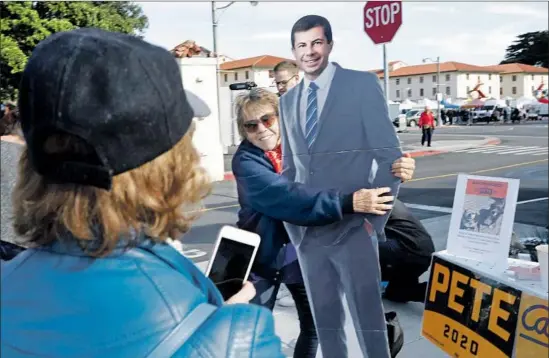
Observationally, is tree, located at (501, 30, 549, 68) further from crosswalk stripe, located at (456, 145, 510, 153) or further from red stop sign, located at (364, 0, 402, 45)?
crosswalk stripe, located at (456, 145, 510, 153)

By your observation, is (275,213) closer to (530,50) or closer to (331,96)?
(331,96)

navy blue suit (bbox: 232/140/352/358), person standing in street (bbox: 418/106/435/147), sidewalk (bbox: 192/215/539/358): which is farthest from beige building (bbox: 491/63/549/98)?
sidewalk (bbox: 192/215/539/358)

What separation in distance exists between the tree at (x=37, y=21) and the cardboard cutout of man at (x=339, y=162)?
3.35 ft

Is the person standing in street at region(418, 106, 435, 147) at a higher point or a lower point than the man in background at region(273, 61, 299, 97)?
lower

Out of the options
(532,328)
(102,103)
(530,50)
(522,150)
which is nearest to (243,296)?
(102,103)

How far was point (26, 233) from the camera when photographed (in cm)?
115

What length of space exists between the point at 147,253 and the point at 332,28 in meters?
1.37

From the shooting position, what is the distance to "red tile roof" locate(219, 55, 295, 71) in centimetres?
224

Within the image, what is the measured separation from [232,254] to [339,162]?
50 centimetres

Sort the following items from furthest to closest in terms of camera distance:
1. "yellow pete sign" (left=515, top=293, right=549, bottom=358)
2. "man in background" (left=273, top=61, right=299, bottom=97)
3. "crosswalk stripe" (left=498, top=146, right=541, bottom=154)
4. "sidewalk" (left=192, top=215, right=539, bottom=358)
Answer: "sidewalk" (left=192, top=215, right=539, bottom=358)
"crosswalk stripe" (left=498, top=146, right=541, bottom=154)
"man in background" (left=273, top=61, right=299, bottom=97)
"yellow pete sign" (left=515, top=293, right=549, bottom=358)

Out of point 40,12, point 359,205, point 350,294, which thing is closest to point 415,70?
point 359,205

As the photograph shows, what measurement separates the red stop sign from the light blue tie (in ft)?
1.12

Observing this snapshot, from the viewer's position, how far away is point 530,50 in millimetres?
2232

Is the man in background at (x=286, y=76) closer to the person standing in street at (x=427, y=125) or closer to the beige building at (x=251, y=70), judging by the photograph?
the beige building at (x=251, y=70)
